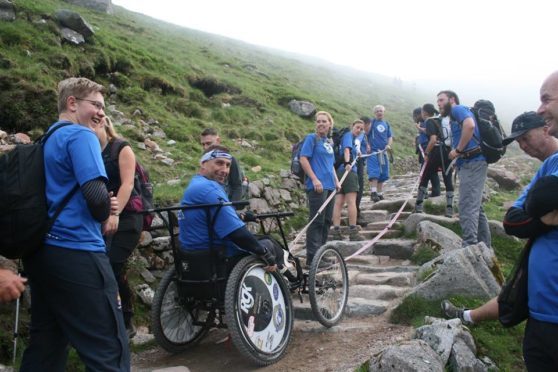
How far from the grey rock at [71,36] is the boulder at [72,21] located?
0.64 feet

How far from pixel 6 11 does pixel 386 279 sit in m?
11.5

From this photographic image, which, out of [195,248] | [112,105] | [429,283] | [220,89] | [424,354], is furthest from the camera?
[220,89]

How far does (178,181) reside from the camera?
29.0 ft

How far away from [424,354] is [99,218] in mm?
3143

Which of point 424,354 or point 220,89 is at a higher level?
point 220,89

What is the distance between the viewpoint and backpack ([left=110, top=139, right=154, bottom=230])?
4316mm

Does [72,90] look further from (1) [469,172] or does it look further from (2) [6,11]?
(2) [6,11]

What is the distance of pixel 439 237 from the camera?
7551mm

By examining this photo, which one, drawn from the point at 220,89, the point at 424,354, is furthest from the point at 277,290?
the point at 220,89

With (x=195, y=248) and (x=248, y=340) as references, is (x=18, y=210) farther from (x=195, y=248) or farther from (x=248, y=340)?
(x=248, y=340)

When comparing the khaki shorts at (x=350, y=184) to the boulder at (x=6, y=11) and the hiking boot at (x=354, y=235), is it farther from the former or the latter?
the boulder at (x=6, y=11)

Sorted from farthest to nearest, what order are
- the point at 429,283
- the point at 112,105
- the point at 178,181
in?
the point at 112,105 → the point at 178,181 → the point at 429,283

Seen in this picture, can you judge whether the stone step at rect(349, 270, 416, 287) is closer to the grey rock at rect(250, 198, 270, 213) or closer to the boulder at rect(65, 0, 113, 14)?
the grey rock at rect(250, 198, 270, 213)

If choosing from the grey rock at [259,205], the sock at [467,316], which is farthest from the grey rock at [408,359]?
the grey rock at [259,205]
